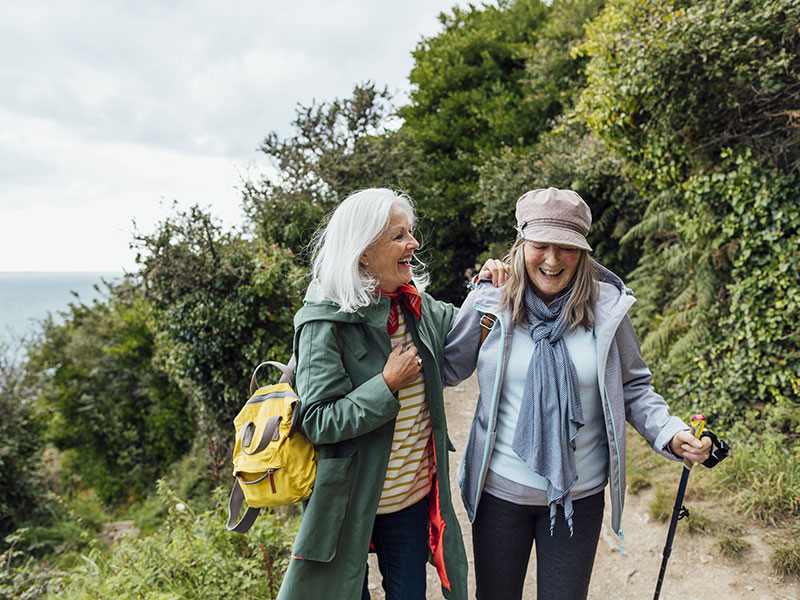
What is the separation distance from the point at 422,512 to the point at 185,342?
5.10m

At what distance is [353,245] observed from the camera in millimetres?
1765

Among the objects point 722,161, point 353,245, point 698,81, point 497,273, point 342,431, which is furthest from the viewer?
point 722,161

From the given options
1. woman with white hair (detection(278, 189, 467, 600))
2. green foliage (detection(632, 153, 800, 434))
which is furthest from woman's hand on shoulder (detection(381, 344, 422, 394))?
green foliage (detection(632, 153, 800, 434))

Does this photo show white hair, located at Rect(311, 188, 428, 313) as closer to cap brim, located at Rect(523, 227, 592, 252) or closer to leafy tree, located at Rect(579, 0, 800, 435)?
cap brim, located at Rect(523, 227, 592, 252)

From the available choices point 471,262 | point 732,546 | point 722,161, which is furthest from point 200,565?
point 471,262

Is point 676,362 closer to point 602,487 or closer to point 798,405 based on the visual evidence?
point 798,405

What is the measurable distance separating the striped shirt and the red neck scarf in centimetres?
2

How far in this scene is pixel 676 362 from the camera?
5047 mm

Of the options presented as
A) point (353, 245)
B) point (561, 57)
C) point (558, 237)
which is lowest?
point (558, 237)

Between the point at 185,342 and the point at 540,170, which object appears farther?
the point at 540,170

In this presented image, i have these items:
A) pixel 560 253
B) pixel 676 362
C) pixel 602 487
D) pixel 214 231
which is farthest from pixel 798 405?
pixel 214 231

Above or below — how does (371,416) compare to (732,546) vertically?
above

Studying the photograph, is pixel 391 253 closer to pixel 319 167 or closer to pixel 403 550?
pixel 403 550

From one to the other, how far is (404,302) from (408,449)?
56cm
